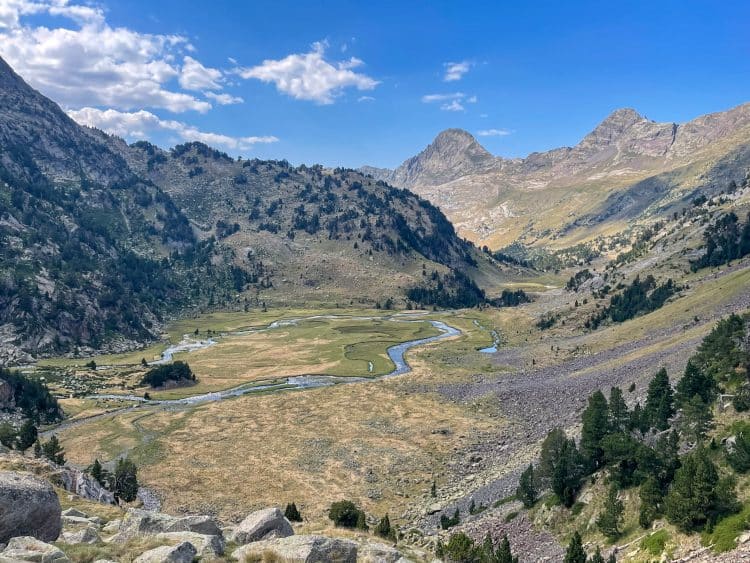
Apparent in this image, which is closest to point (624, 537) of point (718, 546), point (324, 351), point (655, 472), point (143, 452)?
point (655, 472)

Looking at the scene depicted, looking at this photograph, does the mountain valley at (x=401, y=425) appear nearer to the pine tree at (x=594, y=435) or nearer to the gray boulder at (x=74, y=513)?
the pine tree at (x=594, y=435)

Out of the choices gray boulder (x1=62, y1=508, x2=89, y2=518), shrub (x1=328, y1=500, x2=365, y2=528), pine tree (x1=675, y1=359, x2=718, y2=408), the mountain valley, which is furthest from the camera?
pine tree (x1=675, y1=359, x2=718, y2=408)

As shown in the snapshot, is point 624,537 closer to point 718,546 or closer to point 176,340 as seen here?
point 718,546

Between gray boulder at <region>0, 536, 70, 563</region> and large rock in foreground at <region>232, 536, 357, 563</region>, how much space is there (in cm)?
668

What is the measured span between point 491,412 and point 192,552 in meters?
72.7

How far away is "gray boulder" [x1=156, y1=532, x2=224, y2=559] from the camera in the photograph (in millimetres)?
20016

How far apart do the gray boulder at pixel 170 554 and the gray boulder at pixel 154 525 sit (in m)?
3.63

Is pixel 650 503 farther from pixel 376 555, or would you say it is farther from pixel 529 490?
pixel 376 555

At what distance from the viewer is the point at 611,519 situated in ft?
116

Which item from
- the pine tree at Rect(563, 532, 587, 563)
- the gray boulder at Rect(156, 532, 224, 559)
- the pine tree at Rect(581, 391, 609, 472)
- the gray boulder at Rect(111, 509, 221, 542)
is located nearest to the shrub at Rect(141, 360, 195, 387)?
the pine tree at Rect(581, 391, 609, 472)

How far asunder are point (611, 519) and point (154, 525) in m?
30.6

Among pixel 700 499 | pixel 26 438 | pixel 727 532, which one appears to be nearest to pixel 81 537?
pixel 727 532

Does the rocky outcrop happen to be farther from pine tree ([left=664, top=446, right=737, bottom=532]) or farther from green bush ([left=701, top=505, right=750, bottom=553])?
green bush ([left=701, top=505, right=750, bottom=553])

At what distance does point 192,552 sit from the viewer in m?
19.3
